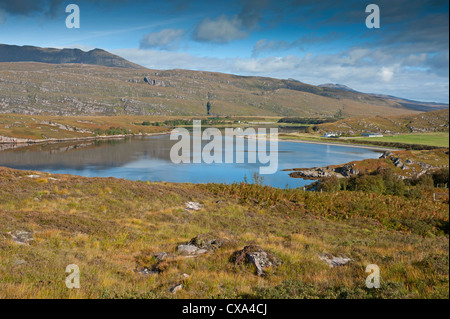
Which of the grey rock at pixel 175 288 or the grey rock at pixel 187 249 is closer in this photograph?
the grey rock at pixel 175 288

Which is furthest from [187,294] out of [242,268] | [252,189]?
[252,189]

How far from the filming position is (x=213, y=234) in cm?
1645

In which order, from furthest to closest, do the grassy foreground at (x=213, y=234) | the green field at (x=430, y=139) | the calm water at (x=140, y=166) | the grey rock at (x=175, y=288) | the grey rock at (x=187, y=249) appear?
the calm water at (x=140, y=166) → the grey rock at (x=187, y=249) → the green field at (x=430, y=139) → the grey rock at (x=175, y=288) → the grassy foreground at (x=213, y=234)

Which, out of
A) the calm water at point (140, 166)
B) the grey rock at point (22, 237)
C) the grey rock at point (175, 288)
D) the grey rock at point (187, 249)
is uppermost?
the grey rock at point (175, 288)

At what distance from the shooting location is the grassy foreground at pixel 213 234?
8.04m

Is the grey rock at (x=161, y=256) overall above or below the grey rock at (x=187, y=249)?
above

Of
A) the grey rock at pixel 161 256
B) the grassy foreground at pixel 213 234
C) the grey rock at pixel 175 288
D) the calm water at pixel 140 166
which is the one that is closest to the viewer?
the grassy foreground at pixel 213 234

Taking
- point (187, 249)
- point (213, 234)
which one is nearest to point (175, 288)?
point (187, 249)

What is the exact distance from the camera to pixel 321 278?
8.84 metres

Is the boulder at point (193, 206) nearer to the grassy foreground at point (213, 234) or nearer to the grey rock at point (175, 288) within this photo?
the grassy foreground at point (213, 234)

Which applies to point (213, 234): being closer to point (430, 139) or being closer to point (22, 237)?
point (22, 237)

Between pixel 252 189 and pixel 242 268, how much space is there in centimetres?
2289

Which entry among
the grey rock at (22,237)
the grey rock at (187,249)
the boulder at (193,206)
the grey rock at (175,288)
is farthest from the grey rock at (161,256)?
the boulder at (193,206)
